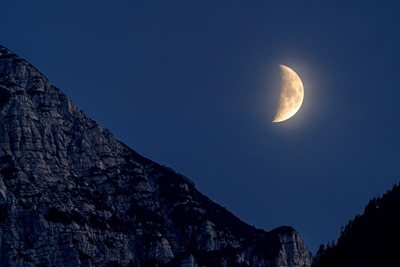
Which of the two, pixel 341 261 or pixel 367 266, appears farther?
pixel 341 261

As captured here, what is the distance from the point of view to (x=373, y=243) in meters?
179

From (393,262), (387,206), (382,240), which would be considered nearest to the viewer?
(393,262)

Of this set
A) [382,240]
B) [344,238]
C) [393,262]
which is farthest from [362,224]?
[393,262]

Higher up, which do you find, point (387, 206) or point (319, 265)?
point (387, 206)

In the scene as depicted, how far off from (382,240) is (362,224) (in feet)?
62.6

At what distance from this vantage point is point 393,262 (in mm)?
164875

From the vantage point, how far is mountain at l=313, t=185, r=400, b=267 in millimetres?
170625

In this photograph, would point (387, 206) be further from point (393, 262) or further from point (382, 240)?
point (393, 262)

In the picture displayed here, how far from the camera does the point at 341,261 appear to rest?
185750 mm

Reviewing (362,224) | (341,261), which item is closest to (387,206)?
(362,224)

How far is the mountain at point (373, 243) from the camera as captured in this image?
560ft

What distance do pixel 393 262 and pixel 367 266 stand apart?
7427 mm

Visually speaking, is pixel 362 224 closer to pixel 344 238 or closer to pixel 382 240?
pixel 344 238

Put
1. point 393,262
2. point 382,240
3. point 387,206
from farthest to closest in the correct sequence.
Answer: point 387,206
point 382,240
point 393,262
